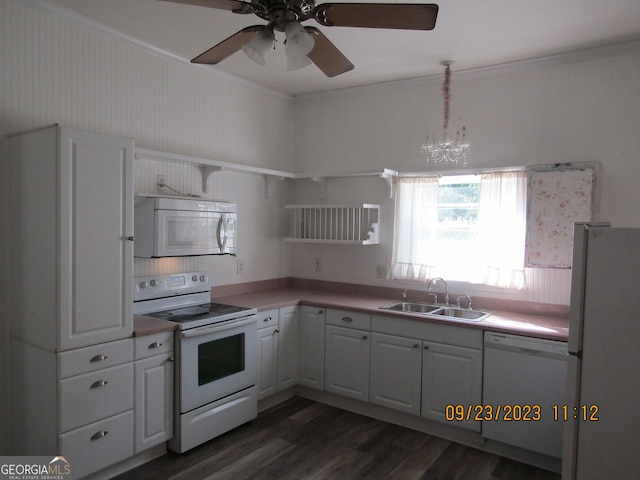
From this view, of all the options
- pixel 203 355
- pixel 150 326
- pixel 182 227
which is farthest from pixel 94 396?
pixel 182 227

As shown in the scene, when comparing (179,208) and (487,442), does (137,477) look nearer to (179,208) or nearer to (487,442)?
(179,208)

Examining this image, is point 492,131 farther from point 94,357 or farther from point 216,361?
point 94,357

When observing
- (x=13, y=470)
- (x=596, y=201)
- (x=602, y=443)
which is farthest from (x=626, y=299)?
(x=13, y=470)

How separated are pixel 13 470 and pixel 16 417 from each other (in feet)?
0.95

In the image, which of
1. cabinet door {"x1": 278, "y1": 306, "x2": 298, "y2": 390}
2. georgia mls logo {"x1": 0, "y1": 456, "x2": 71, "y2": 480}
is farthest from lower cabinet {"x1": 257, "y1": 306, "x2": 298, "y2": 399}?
georgia mls logo {"x1": 0, "y1": 456, "x2": 71, "y2": 480}

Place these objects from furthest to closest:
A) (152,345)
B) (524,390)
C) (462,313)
→ (462,313) → (524,390) → (152,345)

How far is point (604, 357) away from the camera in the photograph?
168cm

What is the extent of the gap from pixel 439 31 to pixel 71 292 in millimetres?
2571

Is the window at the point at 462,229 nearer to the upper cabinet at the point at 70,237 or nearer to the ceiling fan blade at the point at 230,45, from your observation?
the ceiling fan blade at the point at 230,45

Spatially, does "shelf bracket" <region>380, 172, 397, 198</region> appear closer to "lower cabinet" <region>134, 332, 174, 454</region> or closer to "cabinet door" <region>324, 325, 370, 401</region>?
"cabinet door" <region>324, 325, 370, 401</region>

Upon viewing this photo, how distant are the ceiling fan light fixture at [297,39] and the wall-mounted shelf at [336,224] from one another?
209cm

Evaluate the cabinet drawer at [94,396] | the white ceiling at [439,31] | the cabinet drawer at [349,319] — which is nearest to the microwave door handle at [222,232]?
the cabinet drawer at [349,319]

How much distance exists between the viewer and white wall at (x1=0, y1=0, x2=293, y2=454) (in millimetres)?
2523

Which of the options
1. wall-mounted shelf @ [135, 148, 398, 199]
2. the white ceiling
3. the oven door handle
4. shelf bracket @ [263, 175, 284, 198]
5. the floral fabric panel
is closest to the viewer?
the white ceiling
